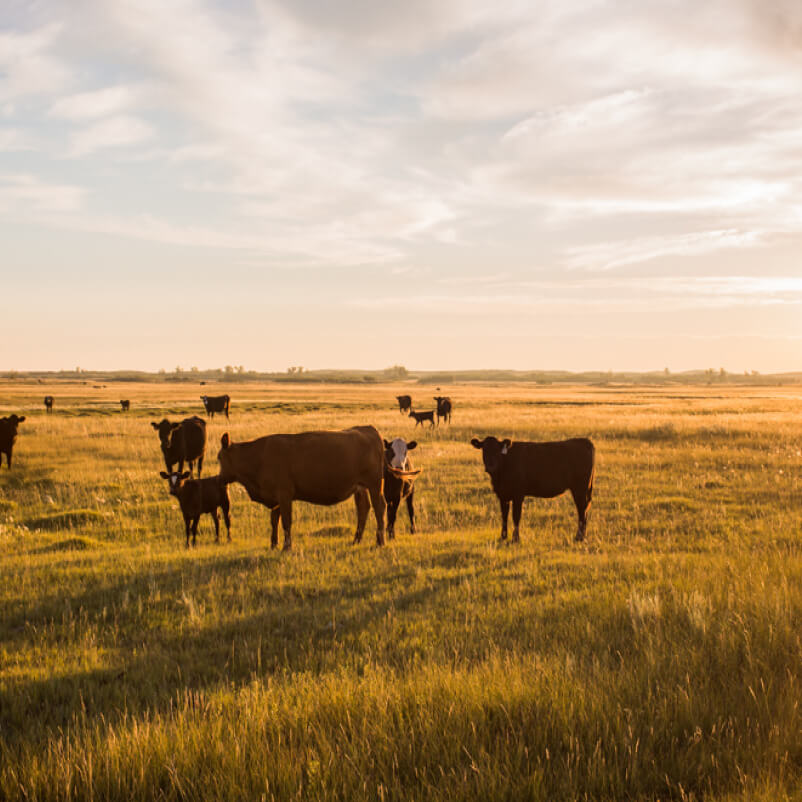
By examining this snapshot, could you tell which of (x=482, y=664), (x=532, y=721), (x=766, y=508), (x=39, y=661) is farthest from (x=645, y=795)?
(x=766, y=508)

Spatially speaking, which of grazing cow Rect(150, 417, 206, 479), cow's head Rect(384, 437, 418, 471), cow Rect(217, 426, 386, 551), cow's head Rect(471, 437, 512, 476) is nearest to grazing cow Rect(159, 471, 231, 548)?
cow Rect(217, 426, 386, 551)

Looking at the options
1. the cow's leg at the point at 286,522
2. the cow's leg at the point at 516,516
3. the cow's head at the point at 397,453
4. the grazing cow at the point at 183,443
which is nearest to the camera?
the cow's leg at the point at 286,522

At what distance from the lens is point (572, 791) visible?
3076 millimetres

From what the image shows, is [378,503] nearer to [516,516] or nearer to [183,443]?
[516,516]

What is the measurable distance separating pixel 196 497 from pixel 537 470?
6373mm

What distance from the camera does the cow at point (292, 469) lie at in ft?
31.4

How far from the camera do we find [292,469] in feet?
31.5

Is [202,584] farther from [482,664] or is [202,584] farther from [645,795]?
[645,795]

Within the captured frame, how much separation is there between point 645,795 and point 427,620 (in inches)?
123

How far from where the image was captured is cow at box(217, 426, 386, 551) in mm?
9570

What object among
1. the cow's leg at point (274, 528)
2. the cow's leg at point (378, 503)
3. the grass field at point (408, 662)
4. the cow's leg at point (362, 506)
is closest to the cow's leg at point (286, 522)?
the cow's leg at point (274, 528)

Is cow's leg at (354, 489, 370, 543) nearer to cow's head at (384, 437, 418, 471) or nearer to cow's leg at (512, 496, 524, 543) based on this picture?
cow's head at (384, 437, 418, 471)

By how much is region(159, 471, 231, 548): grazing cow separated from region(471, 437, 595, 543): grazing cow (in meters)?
4.96

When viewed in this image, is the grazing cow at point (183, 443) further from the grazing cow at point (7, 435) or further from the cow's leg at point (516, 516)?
the cow's leg at point (516, 516)
